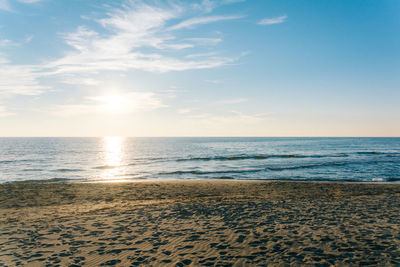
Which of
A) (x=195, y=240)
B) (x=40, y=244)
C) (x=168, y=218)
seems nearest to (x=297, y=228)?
(x=195, y=240)

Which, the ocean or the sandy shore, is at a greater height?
the sandy shore

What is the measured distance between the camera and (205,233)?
925 centimetres

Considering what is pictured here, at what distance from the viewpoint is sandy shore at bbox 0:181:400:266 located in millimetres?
7219

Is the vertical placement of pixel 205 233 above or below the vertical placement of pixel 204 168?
above

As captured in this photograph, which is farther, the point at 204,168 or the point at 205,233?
the point at 204,168

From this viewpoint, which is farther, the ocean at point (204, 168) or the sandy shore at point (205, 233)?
the ocean at point (204, 168)

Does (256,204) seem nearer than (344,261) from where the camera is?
No

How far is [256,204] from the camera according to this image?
14188 millimetres

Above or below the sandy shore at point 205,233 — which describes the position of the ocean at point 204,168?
below

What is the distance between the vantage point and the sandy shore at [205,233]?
7219 millimetres

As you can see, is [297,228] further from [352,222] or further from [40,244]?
[40,244]

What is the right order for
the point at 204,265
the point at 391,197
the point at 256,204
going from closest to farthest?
the point at 204,265
the point at 256,204
the point at 391,197

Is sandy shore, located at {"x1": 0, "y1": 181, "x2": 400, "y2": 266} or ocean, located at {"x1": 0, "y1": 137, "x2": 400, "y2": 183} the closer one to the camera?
sandy shore, located at {"x1": 0, "y1": 181, "x2": 400, "y2": 266}

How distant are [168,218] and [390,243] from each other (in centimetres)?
817
